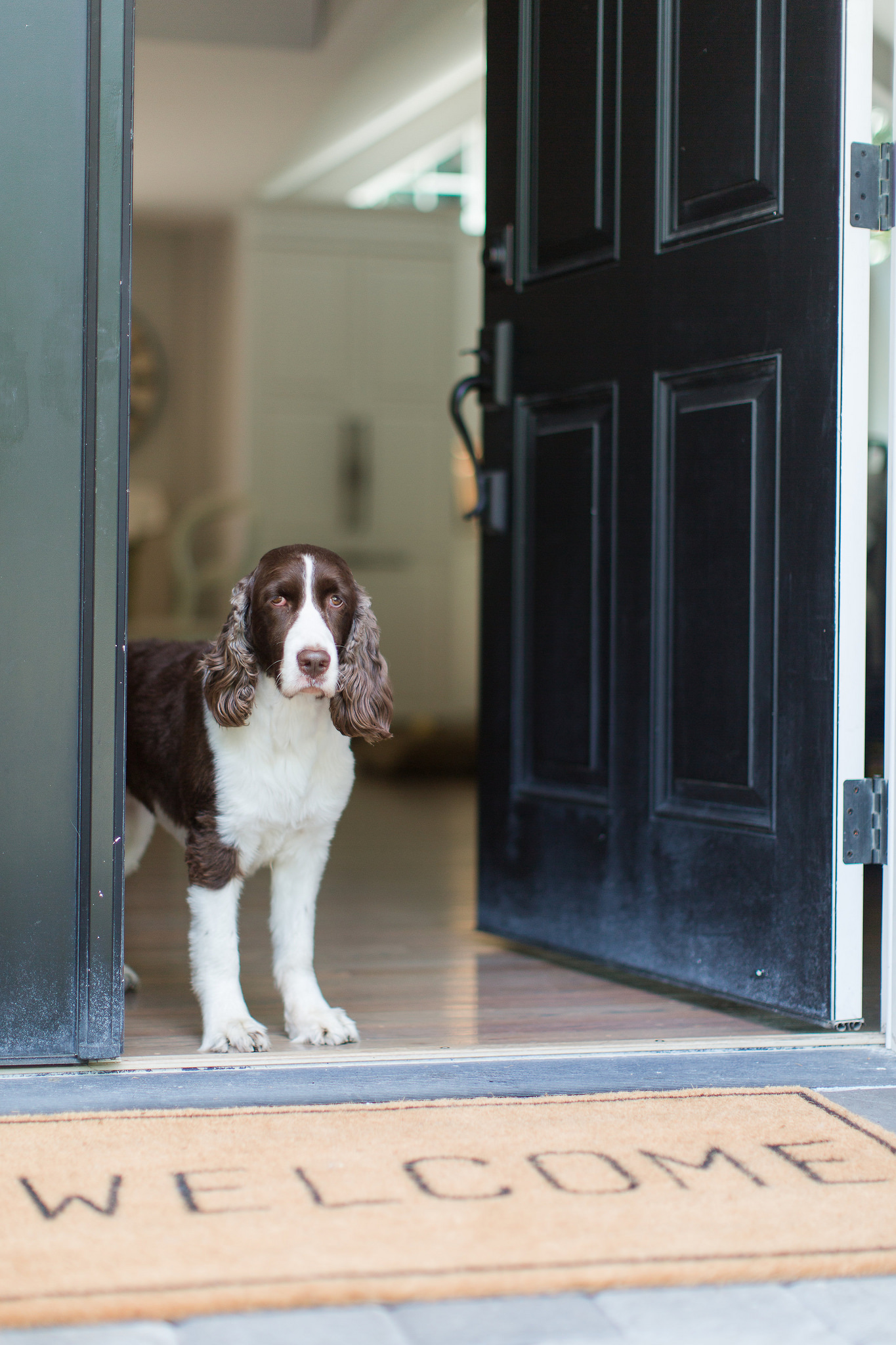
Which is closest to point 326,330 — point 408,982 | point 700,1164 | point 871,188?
point 408,982

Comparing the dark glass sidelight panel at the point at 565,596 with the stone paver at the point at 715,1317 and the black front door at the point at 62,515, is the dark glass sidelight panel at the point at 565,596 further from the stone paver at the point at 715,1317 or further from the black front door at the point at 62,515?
the stone paver at the point at 715,1317

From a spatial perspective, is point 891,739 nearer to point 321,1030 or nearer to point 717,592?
point 717,592

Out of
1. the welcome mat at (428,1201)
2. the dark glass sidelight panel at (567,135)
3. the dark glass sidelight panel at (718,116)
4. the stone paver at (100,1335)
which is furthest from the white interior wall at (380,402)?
the stone paver at (100,1335)

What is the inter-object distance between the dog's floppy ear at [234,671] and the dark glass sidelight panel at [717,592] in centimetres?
85

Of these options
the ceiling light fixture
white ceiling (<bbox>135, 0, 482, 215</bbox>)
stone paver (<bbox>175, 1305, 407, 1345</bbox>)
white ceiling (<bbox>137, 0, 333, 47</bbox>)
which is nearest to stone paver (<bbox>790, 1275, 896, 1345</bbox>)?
stone paver (<bbox>175, 1305, 407, 1345</bbox>)

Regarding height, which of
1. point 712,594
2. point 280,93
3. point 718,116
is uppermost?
point 280,93

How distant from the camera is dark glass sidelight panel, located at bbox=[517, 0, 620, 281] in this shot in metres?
2.82

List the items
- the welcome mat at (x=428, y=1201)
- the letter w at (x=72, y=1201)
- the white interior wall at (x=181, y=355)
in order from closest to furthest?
the welcome mat at (x=428, y=1201) → the letter w at (x=72, y=1201) → the white interior wall at (x=181, y=355)

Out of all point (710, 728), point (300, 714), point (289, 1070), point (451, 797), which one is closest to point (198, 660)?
point (300, 714)

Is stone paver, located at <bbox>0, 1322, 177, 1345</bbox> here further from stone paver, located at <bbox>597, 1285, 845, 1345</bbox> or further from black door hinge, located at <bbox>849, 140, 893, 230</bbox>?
black door hinge, located at <bbox>849, 140, 893, 230</bbox>

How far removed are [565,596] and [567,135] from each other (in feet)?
3.05

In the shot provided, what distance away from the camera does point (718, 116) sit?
2.54m

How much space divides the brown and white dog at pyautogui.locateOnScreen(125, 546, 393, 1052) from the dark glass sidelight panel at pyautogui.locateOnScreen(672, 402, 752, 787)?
2.02ft

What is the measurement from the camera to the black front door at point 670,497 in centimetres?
238
